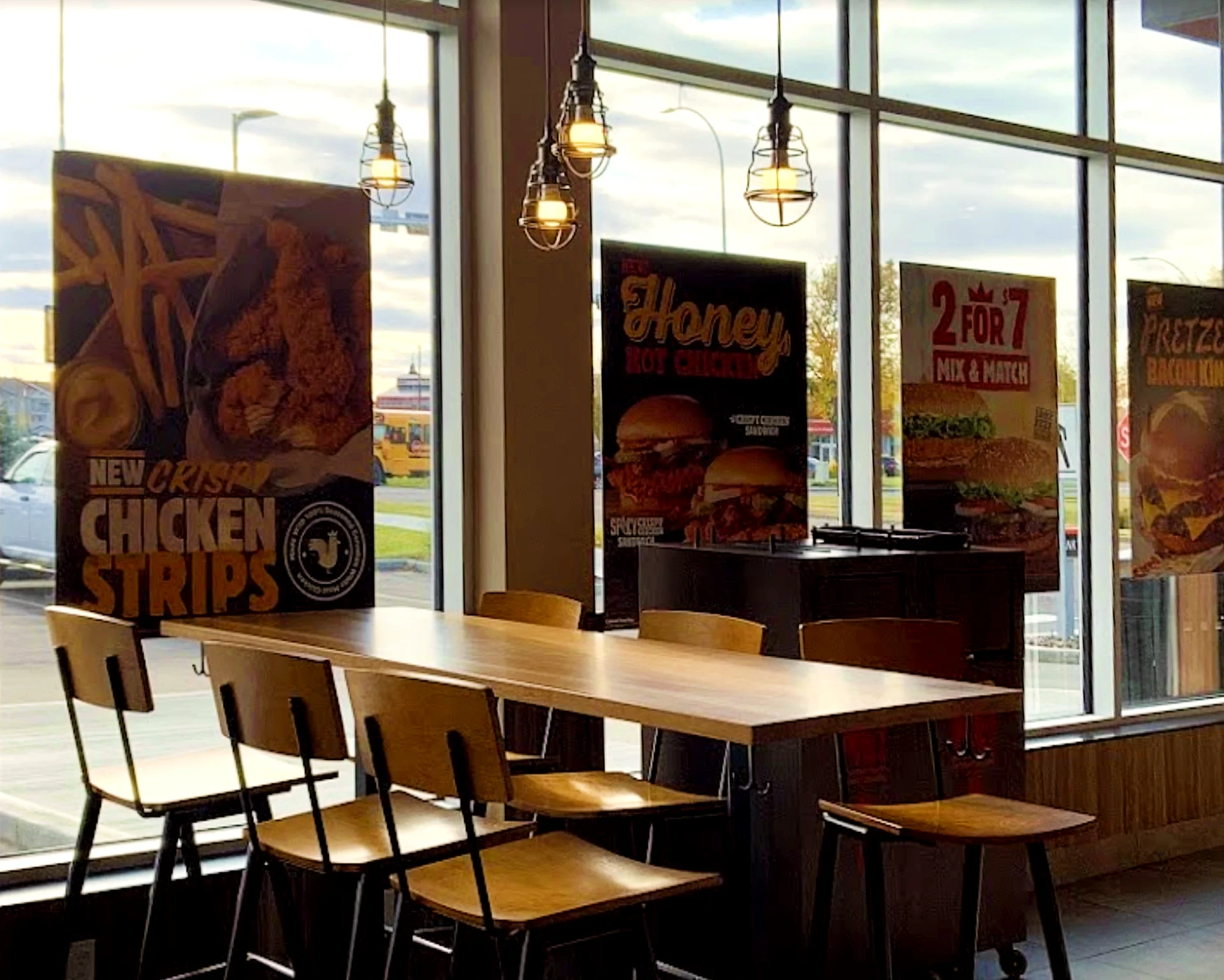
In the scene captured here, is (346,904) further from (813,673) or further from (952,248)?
(952,248)

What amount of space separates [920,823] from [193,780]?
5.49 feet

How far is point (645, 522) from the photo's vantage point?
5438 mm

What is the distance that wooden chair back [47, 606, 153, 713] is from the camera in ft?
12.0

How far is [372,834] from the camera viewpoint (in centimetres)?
336

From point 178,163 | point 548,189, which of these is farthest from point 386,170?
point 178,163

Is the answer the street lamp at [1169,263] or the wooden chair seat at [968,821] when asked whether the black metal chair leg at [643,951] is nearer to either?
the wooden chair seat at [968,821]

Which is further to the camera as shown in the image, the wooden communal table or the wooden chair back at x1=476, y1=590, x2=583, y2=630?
the wooden chair back at x1=476, y1=590, x2=583, y2=630

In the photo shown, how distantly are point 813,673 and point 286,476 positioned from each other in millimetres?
1926

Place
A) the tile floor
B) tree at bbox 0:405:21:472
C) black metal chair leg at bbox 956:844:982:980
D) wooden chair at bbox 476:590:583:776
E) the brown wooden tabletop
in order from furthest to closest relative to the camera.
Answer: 1. the tile floor
2. wooden chair at bbox 476:590:583:776
3. tree at bbox 0:405:21:472
4. black metal chair leg at bbox 956:844:982:980
5. the brown wooden tabletop

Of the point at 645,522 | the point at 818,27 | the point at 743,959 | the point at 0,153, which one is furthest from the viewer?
the point at 818,27

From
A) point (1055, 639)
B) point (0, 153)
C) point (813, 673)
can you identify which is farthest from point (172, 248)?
point (1055, 639)

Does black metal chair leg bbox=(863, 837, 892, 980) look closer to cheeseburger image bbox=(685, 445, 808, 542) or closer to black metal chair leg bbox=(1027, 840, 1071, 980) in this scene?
black metal chair leg bbox=(1027, 840, 1071, 980)

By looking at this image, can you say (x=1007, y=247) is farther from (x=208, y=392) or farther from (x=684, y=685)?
(x=684, y=685)

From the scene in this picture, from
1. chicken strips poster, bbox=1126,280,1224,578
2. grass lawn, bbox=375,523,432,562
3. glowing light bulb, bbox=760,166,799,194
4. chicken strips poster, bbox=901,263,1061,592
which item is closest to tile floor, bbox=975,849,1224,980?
chicken strips poster, bbox=901,263,1061,592
